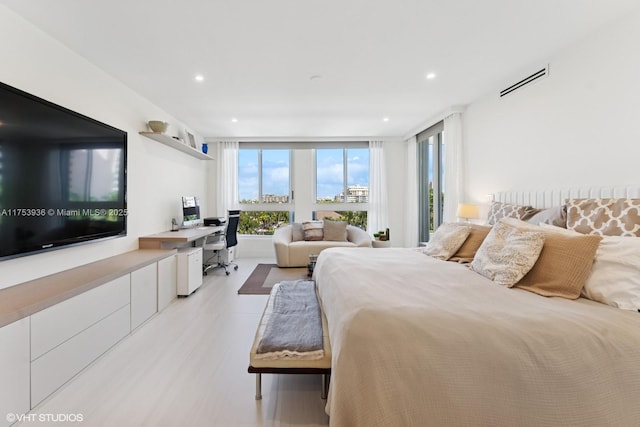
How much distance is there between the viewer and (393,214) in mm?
6246

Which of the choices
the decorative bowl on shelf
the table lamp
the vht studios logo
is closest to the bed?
the vht studios logo

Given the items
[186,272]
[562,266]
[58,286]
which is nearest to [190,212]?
[186,272]

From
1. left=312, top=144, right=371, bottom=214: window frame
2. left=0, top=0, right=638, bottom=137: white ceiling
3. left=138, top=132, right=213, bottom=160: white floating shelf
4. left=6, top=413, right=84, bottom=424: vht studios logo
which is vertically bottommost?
left=6, top=413, right=84, bottom=424: vht studios logo

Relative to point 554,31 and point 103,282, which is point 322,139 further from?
point 103,282

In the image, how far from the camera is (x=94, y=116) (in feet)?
8.99

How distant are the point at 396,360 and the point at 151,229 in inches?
148

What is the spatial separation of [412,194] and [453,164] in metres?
1.69

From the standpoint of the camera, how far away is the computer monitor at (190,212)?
14.9ft

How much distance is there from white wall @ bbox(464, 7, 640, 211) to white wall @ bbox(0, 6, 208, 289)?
4.55 metres

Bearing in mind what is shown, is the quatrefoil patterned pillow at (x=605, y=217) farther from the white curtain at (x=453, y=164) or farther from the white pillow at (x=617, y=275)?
the white curtain at (x=453, y=164)

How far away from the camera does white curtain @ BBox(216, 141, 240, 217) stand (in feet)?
19.7

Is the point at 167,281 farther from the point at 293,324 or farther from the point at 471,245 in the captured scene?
the point at 471,245

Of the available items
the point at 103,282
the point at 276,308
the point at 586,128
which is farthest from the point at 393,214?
the point at 103,282

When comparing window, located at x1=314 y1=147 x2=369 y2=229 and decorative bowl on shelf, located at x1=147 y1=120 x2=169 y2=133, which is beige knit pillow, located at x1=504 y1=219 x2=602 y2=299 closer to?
decorative bowl on shelf, located at x1=147 y1=120 x2=169 y2=133
